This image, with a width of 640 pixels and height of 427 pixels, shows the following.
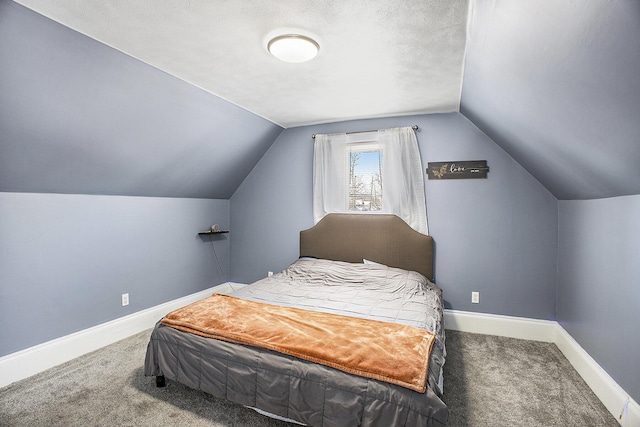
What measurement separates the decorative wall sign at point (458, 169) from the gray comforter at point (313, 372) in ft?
4.17

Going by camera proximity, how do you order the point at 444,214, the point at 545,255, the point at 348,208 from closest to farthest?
the point at 545,255, the point at 444,214, the point at 348,208

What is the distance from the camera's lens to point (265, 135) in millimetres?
3945

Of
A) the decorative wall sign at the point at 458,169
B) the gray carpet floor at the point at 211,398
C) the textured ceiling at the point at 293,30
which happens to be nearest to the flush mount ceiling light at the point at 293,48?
the textured ceiling at the point at 293,30

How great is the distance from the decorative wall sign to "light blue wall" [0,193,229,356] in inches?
115

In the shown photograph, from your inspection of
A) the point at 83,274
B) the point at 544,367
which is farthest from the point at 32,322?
the point at 544,367

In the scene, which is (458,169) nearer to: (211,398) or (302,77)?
(302,77)

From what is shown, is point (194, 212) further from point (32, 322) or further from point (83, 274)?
point (32, 322)

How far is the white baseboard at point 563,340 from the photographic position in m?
1.83

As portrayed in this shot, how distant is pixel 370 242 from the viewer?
3.58m

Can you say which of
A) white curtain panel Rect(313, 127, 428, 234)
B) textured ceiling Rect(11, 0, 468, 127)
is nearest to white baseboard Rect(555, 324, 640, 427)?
white curtain panel Rect(313, 127, 428, 234)

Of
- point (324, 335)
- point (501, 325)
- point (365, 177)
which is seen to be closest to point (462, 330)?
point (501, 325)

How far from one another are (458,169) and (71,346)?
398cm

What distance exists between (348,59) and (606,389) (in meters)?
2.79

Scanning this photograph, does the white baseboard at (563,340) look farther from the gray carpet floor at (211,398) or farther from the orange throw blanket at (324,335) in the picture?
the orange throw blanket at (324,335)
